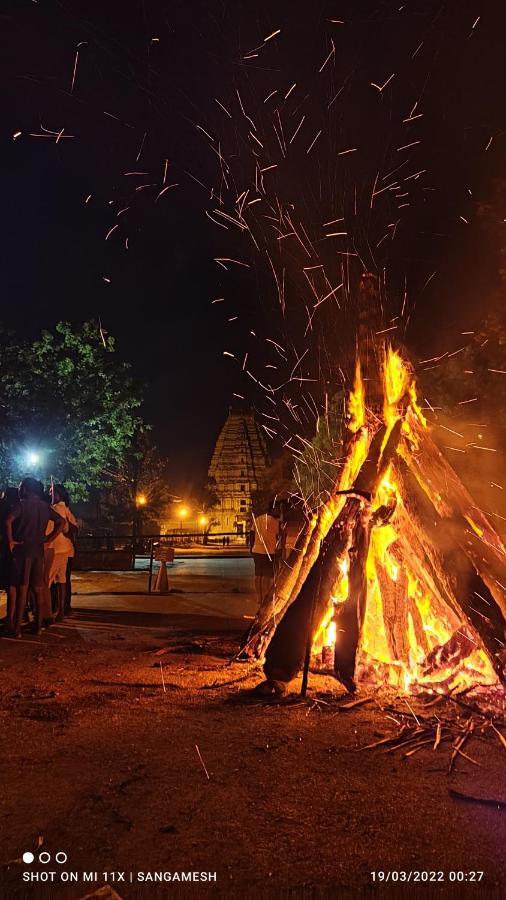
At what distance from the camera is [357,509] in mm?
6496

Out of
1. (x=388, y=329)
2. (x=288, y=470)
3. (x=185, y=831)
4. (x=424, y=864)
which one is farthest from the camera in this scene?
(x=288, y=470)

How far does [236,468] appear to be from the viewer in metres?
81.6

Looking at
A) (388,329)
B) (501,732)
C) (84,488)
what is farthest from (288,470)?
(501,732)

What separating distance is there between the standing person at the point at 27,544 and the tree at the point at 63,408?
37.9 ft

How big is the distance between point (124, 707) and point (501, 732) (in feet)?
10.7

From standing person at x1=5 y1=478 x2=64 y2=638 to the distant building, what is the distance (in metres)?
63.3

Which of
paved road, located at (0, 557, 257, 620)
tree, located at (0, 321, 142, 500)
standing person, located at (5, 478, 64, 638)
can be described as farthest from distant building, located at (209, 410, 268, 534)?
standing person, located at (5, 478, 64, 638)

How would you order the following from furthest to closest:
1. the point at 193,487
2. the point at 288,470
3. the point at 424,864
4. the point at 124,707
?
the point at 193,487 < the point at 288,470 < the point at 124,707 < the point at 424,864

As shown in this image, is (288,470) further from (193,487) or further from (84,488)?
(193,487)

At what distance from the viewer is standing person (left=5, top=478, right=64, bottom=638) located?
8.25 m

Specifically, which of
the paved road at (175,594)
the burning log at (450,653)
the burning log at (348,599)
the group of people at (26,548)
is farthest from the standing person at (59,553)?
the burning log at (450,653)

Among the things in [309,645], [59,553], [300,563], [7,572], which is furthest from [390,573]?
[59,553]

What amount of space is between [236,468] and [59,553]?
7195 cm

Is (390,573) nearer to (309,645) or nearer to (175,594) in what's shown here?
(309,645)
